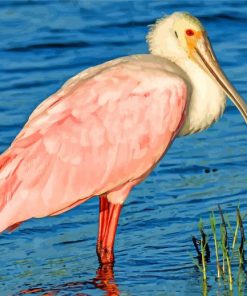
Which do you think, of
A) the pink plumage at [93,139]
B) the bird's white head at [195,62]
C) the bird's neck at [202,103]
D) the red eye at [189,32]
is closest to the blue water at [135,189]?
the pink plumage at [93,139]

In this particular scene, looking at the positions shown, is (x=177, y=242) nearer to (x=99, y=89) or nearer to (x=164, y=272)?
(x=164, y=272)

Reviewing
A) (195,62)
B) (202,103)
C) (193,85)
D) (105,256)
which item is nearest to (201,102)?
(202,103)

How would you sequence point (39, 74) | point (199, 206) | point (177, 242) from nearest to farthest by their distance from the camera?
point (177, 242)
point (199, 206)
point (39, 74)

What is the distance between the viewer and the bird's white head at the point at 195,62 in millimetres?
12438

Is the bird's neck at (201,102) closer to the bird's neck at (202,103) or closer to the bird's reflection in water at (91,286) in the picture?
the bird's neck at (202,103)

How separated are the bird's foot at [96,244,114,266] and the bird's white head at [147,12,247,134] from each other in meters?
1.23

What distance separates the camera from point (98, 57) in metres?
19.4

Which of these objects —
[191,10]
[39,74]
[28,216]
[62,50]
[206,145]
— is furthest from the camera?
[191,10]

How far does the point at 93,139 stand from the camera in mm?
12156

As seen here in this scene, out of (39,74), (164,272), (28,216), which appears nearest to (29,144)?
→ (28,216)

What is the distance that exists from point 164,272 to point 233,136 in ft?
13.3

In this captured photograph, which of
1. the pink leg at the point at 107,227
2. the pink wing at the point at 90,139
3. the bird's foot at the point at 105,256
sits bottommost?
the bird's foot at the point at 105,256

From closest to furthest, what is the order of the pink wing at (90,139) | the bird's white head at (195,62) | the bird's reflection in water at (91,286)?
the bird's reflection in water at (91,286), the pink wing at (90,139), the bird's white head at (195,62)

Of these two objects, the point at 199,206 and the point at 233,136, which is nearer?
the point at 199,206
